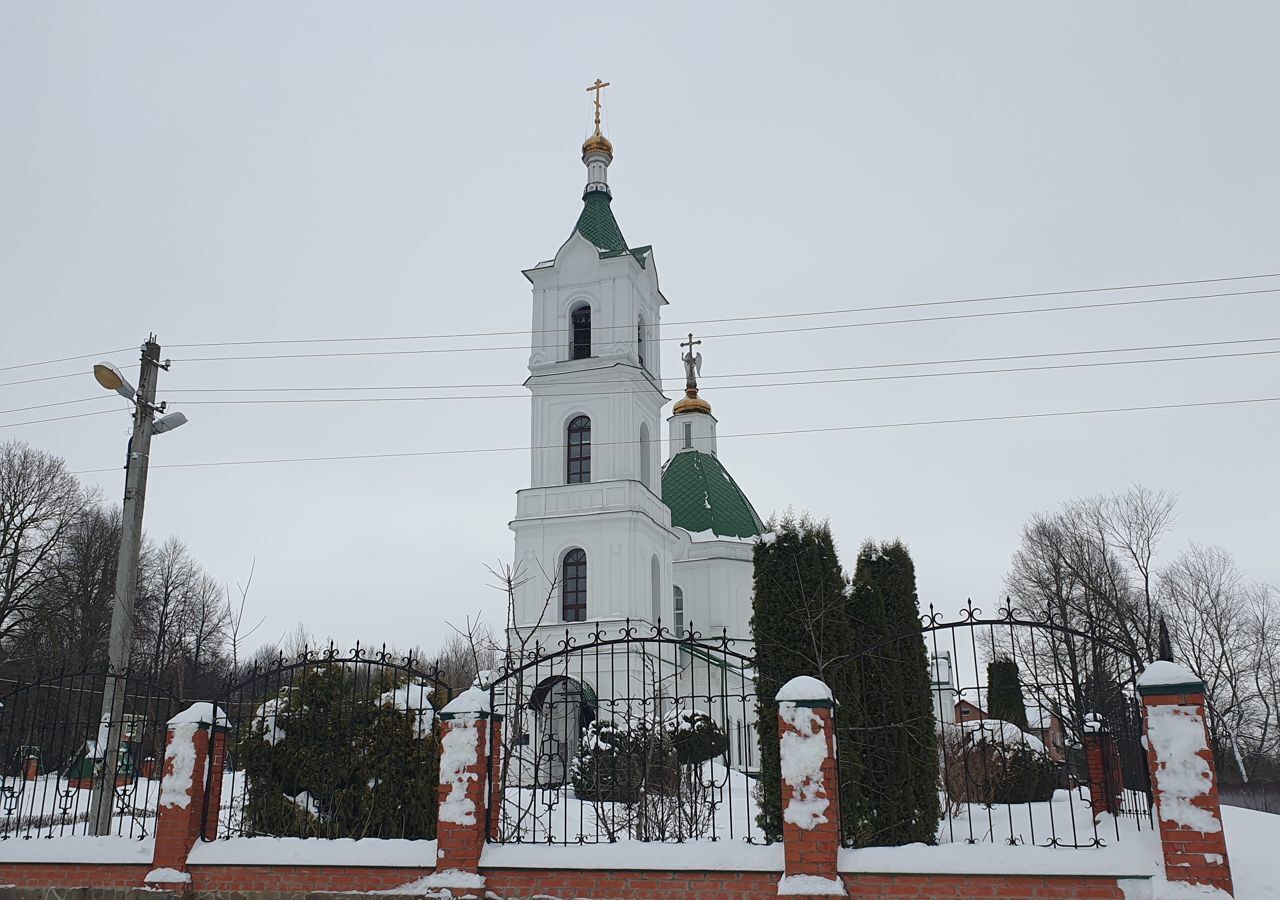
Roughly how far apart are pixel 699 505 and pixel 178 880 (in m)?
27.6

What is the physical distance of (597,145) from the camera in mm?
30922

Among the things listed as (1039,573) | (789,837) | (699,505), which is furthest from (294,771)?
(1039,573)

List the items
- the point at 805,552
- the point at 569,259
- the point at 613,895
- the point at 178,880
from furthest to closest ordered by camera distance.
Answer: the point at 569,259, the point at 805,552, the point at 178,880, the point at 613,895

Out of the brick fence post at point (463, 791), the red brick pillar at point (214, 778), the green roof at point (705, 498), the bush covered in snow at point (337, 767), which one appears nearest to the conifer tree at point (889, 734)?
the brick fence post at point (463, 791)

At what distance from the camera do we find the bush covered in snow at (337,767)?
980 centimetres

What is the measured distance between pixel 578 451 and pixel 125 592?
16.5 metres

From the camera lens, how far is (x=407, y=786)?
32.6 feet

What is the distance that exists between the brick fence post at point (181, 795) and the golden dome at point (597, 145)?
25014 mm

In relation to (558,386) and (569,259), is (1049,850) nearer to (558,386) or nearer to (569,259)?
(558,386)

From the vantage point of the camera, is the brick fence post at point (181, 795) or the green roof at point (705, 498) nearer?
the brick fence post at point (181, 795)

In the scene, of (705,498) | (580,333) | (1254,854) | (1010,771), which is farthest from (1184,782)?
(705,498)

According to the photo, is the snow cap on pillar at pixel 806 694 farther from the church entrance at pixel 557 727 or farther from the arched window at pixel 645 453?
the arched window at pixel 645 453

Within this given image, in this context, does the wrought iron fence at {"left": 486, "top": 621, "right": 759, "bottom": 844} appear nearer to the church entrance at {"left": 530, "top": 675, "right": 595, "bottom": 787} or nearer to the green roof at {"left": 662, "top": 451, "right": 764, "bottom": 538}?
the church entrance at {"left": 530, "top": 675, "right": 595, "bottom": 787}

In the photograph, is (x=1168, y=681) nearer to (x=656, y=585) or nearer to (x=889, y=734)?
(x=889, y=734)
